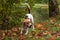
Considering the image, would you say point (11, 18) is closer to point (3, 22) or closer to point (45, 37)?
point (3, 22)

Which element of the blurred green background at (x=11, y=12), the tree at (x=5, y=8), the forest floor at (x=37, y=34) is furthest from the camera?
the blurred green background at (x=11, y=12)

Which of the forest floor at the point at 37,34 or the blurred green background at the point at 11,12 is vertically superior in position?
the blurred green background at the point at 11,12

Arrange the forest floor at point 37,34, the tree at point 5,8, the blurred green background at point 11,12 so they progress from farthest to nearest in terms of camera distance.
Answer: the blurred green background at point 11,12, the tree at point 5,8, the forest floor at point 37,34

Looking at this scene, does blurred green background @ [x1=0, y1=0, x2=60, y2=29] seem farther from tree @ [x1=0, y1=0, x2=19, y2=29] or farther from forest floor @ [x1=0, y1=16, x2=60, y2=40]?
forest floor @ [x1=0, y1=16, x2=60, y2=40]

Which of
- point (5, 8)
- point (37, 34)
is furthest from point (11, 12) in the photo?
point (37, 34)

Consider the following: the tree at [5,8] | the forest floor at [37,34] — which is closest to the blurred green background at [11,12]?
the tree at [5,8]

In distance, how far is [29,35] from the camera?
1040 cm

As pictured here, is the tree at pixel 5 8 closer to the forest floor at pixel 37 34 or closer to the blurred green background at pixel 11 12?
the blurred green background at pixel 11 12

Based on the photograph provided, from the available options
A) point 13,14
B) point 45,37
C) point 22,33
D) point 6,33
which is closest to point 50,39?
point 45,37

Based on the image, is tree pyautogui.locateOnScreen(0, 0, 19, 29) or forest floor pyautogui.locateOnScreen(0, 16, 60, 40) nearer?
forest floor pyautogui.locateOnScreen(0, 16, 60, 40)

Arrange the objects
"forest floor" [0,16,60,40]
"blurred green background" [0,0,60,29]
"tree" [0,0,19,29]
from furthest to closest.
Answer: "blurred green background" [0,0,60,29] < "tree" [0,0,19,29] < "forest floor" [0,16,60,40]

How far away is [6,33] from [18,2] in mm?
1491

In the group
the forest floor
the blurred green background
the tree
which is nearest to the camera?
the forest floor

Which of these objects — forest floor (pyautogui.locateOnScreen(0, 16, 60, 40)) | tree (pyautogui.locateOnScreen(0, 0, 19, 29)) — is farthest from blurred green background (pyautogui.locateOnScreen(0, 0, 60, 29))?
forest floor (pyautogui.locateOnScreen(0, 16, 60, 40))
